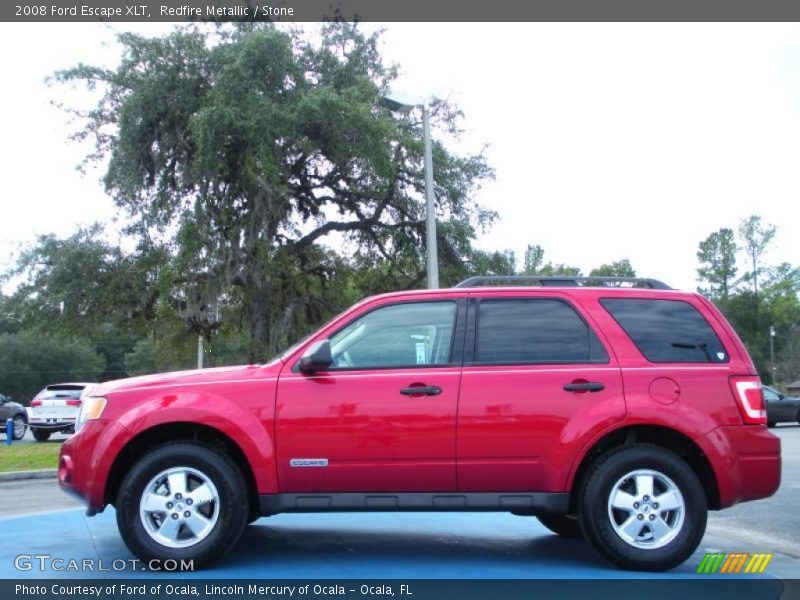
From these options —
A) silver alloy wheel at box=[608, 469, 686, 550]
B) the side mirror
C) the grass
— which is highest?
the side mirror

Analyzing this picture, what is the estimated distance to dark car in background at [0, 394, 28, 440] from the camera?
24.6 m

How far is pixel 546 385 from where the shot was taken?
595 centimetres

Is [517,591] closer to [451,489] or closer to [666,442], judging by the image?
[451,489]

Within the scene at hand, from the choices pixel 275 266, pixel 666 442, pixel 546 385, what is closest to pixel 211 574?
pixel 546 385

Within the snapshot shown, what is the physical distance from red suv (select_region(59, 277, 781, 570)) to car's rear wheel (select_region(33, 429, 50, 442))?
18.2m

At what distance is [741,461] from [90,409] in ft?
14.6

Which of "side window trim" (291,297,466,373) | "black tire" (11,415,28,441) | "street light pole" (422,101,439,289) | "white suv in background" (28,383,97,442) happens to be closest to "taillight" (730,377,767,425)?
"side window trim" (291,297,466,373)

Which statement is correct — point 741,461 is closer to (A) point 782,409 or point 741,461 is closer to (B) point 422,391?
(B) point 422,391

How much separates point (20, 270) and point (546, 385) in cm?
2017

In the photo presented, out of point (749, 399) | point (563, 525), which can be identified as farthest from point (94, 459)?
point (749, 399)

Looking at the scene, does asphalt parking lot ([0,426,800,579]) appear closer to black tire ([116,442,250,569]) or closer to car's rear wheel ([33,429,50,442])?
black tire ([116,442,250,569])

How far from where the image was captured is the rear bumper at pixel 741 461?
19.4 feet

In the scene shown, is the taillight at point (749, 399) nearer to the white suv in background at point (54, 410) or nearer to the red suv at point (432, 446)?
the red suv at point (432, 446)

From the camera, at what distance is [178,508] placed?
19.0ft
